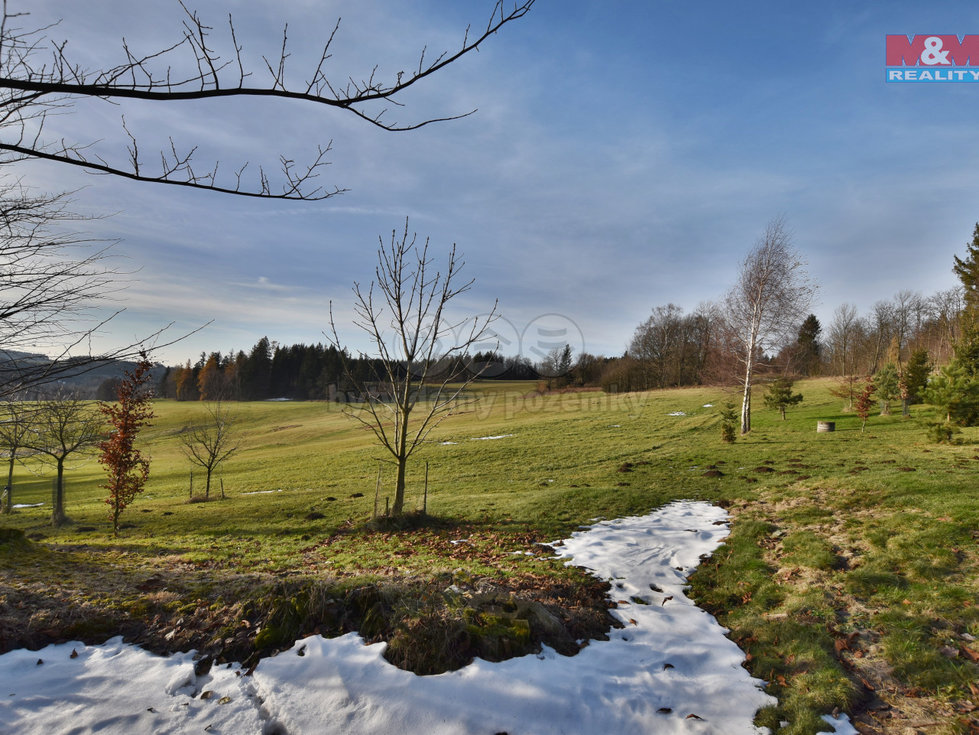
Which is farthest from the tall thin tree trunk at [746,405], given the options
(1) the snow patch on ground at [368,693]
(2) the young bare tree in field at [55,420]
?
(2) the young bare tree in field at [55,420]

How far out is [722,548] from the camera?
7.80 metres

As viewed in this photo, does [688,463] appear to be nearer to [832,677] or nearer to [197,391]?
[832,677]

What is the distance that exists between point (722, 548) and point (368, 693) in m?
6.93

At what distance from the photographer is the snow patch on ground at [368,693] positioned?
316 centimetres

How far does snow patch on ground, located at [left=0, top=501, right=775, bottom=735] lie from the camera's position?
3.16 meters

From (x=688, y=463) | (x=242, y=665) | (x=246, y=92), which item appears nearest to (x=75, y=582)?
(x=242, y=665)

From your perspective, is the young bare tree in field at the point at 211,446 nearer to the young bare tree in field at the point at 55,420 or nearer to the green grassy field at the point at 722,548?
the green grassy field at the point at 722,548

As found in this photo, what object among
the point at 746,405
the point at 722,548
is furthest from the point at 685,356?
the point at 722,548

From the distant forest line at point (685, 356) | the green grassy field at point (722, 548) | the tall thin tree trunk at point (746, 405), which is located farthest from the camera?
the distant forest line at point (685, 356)

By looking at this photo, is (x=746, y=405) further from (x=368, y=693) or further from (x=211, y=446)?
(x=211, y=446)

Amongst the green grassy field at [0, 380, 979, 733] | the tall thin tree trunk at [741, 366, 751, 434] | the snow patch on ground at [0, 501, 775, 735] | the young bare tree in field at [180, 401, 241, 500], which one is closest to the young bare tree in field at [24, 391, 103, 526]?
the green grassy field at [0, 380, 979, 733]

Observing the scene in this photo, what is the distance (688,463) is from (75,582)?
57.7ft

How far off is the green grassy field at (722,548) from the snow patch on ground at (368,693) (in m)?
0.60

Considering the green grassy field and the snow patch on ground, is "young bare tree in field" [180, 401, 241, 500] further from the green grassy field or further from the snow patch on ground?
the snow patch on ground
